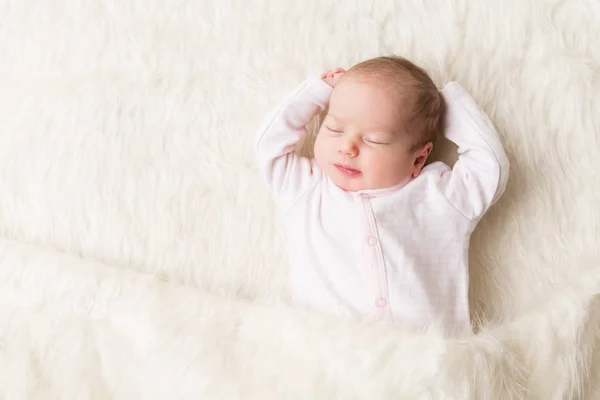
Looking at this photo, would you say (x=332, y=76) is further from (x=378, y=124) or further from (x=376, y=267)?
(x=376, y=267)

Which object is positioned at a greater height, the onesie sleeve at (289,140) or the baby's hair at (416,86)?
the baby's hair at (416,86)

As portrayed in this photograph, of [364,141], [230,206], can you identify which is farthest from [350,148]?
[230,206]

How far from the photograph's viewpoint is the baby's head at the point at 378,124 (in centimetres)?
102

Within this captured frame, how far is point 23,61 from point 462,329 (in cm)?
103

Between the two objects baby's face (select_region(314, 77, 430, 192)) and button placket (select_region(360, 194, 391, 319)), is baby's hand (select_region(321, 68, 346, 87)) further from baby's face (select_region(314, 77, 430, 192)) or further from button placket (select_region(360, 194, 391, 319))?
button placket (select_region(360, 194, 391, 319))

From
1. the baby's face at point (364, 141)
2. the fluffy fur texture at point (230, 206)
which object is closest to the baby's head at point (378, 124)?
the baby's face at point (364, 141)

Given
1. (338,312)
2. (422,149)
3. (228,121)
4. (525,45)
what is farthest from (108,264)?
(525,45)

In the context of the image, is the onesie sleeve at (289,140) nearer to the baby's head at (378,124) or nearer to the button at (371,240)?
the baby's head at (378,124)

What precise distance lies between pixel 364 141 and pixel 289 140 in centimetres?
14

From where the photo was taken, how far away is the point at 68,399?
3.30 feet

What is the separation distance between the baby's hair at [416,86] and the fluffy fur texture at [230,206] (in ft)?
0.29

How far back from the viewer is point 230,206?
1188 mm

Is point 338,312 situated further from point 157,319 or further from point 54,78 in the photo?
point 54,78

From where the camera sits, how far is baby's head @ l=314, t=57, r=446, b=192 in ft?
3.36
